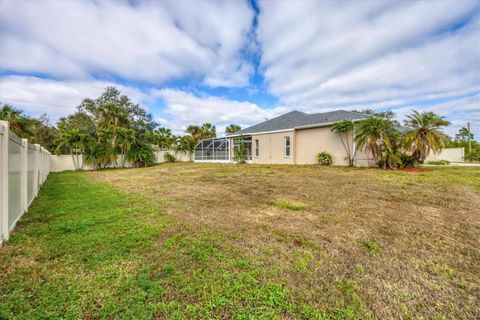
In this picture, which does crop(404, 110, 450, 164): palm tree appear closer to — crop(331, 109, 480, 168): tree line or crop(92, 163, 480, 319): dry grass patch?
crop(331, 109, 480, 168): tree line

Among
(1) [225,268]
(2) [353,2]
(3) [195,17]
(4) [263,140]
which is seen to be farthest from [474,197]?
(4) [263,140]

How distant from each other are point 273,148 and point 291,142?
1.97 metres

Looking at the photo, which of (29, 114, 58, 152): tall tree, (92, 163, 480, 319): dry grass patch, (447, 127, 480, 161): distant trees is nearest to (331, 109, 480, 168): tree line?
(447, 127, 480, 161): distant trees

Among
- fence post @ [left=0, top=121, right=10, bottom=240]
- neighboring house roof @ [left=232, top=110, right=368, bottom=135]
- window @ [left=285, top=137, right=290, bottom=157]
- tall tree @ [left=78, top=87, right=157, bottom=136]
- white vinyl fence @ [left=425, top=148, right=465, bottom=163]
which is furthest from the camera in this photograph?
tall tree @ [left=78, top=87, right=157, bottom=136]

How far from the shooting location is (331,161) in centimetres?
1419

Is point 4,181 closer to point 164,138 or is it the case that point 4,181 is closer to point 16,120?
point 16,120

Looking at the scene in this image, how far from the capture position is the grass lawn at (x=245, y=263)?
1.78 m

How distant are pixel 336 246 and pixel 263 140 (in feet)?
53.1

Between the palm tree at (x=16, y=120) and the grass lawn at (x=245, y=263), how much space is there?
8973 mm

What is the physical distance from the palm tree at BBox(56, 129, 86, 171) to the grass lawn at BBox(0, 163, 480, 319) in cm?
1572

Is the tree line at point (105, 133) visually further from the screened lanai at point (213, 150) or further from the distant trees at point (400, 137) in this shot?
the distant trees at point (400, 137)

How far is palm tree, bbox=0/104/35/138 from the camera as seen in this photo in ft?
34.1

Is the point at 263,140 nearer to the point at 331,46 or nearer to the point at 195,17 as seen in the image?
the point at 331,46

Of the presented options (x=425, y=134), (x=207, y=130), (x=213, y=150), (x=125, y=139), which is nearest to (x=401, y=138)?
(x=425, y=134)
